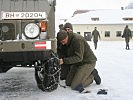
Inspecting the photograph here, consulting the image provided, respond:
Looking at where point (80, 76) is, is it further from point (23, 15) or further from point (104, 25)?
point (104, 25)

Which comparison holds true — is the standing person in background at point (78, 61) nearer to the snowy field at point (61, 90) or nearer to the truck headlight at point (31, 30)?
the snowy field at point (61, 90)

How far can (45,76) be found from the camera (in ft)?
20.6

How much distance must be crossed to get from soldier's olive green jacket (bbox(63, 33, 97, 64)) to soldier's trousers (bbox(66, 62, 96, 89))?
0.46 feet

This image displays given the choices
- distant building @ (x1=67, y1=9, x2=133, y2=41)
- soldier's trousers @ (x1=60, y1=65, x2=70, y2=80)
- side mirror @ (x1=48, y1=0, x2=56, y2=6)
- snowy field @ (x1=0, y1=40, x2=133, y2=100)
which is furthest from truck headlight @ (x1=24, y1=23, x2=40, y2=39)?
distant building @ (x1=67, y1=9, x2=133, y2=41)

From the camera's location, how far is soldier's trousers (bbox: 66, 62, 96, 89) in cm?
681

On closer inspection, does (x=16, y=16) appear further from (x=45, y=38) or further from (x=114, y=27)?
(x=114, y=27)

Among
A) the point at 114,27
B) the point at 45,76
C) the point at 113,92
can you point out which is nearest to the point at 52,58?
the point at 45,76

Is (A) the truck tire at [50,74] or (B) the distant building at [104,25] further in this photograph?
(B) the distant building at [104,25]

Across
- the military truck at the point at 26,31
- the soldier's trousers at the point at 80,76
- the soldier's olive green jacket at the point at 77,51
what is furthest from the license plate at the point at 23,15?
the soldier's trousers at the point at 80,76

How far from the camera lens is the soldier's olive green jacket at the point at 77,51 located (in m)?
6.63

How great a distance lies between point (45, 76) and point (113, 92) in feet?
3.90

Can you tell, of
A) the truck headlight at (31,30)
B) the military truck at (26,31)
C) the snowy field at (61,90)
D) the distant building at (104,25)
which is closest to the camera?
the military truck at (26,31)

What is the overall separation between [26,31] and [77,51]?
135 centimetres

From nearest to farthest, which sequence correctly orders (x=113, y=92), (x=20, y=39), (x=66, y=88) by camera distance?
(x=20, y=39), (x=113, y=92), (x=66, y=88)
